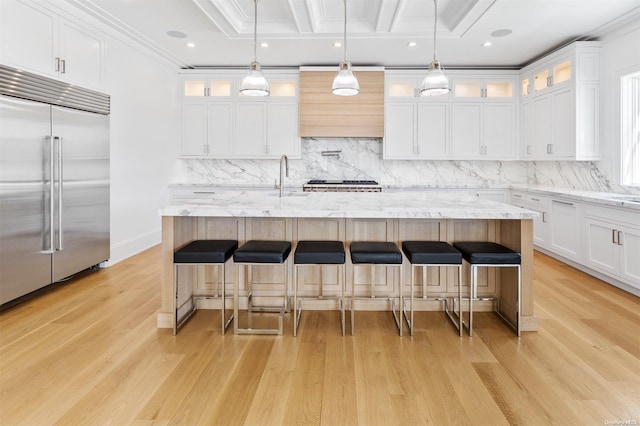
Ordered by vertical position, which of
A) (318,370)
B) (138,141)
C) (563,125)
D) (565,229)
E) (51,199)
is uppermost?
(563,125)

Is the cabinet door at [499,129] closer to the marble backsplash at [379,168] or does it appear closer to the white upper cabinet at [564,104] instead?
the white upper cabinet at [564,104]

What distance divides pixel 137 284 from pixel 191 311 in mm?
1106

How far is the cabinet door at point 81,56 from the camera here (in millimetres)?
3699

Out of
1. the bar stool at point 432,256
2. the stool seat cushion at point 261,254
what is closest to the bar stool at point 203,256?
the stool seat cushion at point 261,254

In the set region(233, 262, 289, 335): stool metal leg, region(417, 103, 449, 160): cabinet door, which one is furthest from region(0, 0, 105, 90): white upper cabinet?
region(417, 103, 449, 160): cabinet door

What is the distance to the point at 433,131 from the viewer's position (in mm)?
6000

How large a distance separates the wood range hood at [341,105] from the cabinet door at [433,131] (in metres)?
0.66

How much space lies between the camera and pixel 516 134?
19.6ft

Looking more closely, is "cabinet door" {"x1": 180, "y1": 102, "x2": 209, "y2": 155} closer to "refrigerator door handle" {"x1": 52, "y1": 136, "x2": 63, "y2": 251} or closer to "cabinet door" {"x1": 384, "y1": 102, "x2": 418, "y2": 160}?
"refrigerator door handle" {"x1": 52, "y1": 136, "x2": 63, "y2": 251}

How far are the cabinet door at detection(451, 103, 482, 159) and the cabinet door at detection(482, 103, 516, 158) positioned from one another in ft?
0.36

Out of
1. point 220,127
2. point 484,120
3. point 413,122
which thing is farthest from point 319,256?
point 484,120

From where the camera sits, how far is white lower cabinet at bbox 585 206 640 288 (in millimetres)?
3445

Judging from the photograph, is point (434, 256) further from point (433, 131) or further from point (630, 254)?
point (433, 131)

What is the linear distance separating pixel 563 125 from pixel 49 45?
18.8 feet
